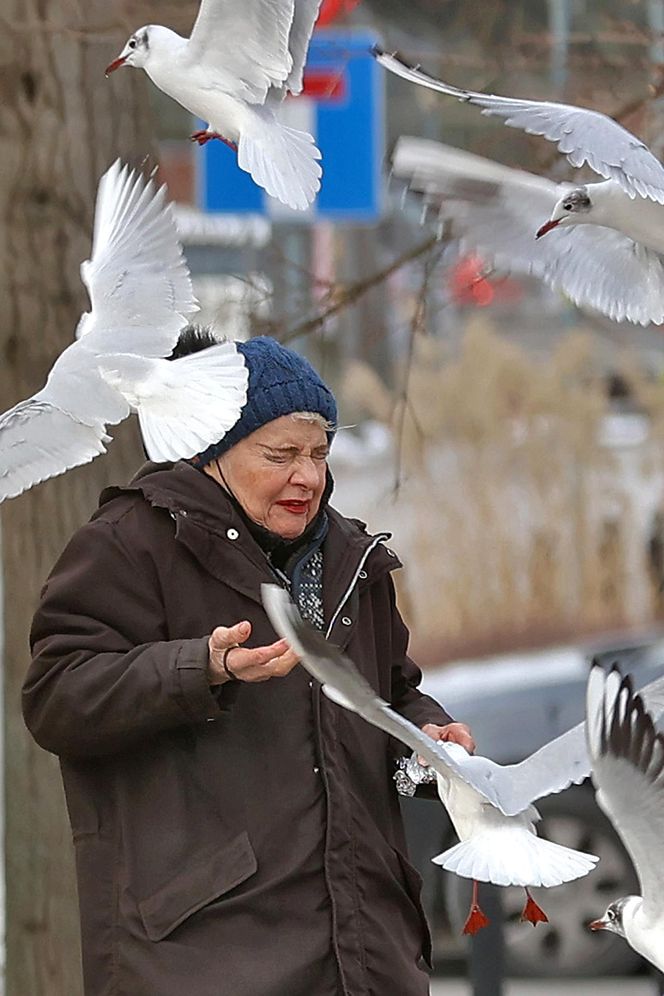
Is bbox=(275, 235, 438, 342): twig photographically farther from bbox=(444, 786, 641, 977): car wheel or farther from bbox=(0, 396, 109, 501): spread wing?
bbox=(444, 786, 641, 977): car wheel

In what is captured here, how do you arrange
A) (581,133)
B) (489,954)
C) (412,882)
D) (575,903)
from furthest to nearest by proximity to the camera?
(575,903) < (489,954) < (581,133) < (412,882)

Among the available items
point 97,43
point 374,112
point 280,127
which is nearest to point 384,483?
point 374,112

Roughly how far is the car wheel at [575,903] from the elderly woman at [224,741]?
3853 millimetres

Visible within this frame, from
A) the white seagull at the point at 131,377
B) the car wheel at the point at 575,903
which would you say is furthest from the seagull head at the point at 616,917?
the car wheel at the point at 575,903

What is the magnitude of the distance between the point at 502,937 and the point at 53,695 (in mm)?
2747

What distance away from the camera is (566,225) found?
10.7 feet

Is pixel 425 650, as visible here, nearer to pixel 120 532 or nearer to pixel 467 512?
pixel 467 512

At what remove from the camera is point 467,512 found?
11898 millimetres

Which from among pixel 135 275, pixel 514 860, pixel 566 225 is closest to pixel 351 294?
pixel 135 275

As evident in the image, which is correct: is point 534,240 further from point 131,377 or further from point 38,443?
point 38,443

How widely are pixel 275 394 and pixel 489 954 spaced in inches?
106

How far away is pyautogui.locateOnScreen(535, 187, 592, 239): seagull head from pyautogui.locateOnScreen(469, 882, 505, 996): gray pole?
2483 mm

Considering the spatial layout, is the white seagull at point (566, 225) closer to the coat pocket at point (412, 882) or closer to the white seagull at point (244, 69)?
the white seagull at point (244, 69)

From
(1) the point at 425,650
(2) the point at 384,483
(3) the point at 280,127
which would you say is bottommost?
(1) the point at 425,650
